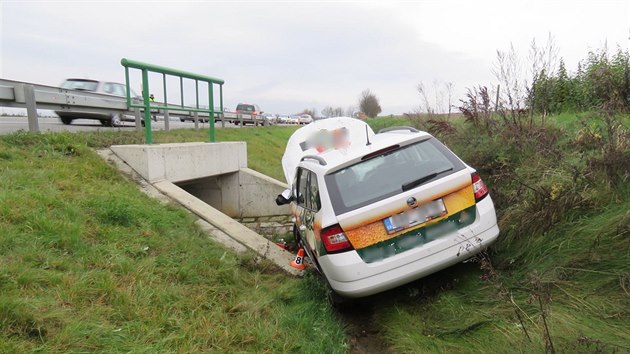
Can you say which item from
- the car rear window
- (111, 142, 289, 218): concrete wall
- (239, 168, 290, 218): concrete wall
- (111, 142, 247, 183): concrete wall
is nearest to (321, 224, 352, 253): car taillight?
the car rear window

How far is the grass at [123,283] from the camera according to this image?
8.76 feet

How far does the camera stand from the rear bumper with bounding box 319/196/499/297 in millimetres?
3525

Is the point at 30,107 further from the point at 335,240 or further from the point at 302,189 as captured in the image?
the point at 335,240

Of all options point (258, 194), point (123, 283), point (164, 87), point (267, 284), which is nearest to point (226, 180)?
point (258, 194)

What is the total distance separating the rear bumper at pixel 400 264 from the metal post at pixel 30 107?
→ 5925 millimetres

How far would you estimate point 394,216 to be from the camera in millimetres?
3580

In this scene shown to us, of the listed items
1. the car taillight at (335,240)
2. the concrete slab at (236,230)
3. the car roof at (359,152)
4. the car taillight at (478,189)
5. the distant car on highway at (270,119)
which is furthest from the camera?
the distant car on highway at (270,119)

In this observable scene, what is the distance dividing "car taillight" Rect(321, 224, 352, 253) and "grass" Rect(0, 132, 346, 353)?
2.17 ft

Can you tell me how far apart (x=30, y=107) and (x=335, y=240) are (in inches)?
242

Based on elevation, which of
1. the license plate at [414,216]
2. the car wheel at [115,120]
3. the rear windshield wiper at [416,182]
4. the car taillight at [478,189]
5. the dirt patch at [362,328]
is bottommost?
the dirt patch at [362,328]

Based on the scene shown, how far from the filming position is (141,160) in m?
6.69

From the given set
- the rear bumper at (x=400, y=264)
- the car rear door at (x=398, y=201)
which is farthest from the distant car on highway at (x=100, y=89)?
the rear bumper at (x=400, y=264)

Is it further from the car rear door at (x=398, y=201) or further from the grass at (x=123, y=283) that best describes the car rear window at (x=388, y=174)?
the grass at (x=123, y=283)

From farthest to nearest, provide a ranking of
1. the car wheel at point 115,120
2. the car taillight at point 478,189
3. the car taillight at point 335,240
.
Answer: the car wheel at point 115,120
the car taillight at point 478,189
the car taillight at point 335,240
